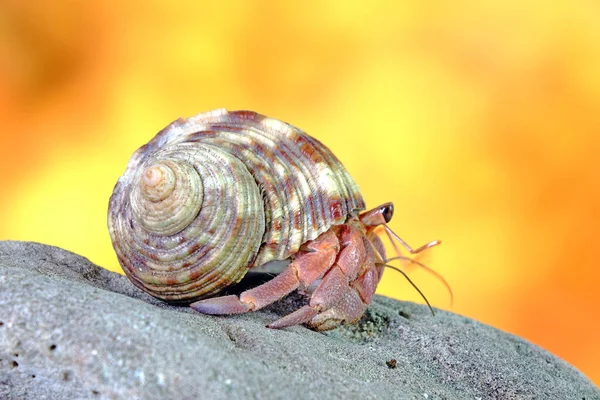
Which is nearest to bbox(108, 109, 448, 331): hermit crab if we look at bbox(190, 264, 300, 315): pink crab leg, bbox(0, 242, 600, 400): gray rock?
bbox(190, 264, 300, 315): pink crab leg

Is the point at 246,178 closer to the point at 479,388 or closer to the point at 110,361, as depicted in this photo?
the point at 110,361

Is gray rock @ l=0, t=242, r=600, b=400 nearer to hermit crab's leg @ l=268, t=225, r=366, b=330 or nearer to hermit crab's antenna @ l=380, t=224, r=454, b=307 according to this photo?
hermit crab's leg @ l=268, t=225, r=366, b=330

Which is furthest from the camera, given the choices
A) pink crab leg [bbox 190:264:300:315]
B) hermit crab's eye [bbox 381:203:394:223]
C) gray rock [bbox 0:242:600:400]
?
hermit crab's eye [bbox 381:203:394:223]

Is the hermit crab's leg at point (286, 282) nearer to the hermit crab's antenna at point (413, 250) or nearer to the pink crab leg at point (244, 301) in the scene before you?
the pink crab leg at point (244, 301)

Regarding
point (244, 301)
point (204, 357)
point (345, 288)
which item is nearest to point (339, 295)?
point (345, 288)

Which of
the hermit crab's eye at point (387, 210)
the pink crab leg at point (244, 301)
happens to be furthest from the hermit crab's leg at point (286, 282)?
the hermit crab's eye at point (387, 210)

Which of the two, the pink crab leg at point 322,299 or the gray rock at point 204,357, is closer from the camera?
the gray rock at point 204,357

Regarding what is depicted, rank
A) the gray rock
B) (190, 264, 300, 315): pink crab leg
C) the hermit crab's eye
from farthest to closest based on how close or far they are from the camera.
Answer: the hermit crab's eye → (190, 264, 300, 315): pink crab leg → the gray rock

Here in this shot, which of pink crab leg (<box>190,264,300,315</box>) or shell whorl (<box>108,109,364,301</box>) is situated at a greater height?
shell whorl (<box>108,109,364,301</box>)

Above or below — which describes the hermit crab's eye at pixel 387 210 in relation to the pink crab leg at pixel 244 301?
above

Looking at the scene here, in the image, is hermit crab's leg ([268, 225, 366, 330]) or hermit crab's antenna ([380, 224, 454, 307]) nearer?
hermit crab's leg ([268, 225, 366, 330])
